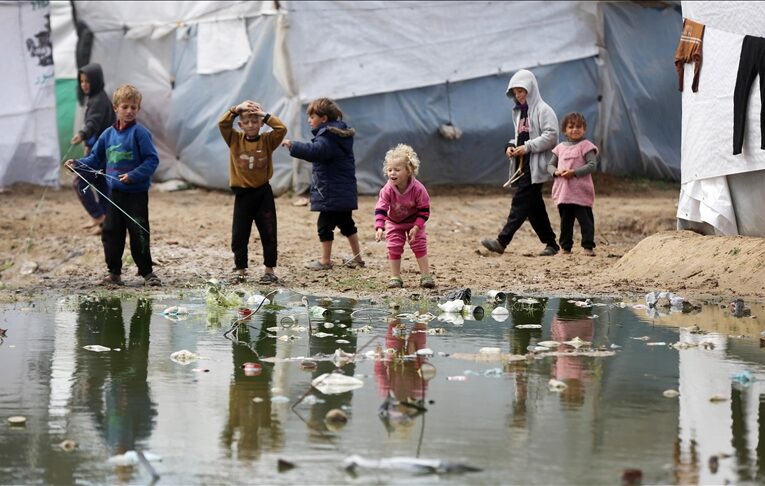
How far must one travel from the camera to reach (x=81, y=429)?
226 inches

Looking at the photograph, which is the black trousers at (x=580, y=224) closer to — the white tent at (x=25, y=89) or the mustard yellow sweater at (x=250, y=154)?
the mustard yellow sweater at (x=250, y=154)

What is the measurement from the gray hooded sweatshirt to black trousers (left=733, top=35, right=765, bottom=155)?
2.04 meters

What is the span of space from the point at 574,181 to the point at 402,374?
606 cm

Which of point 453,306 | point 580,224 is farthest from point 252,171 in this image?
point 580,224

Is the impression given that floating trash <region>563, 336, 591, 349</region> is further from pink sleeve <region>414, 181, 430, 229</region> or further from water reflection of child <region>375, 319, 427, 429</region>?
pink sleeve <region>414, 181, 430, 229</region>

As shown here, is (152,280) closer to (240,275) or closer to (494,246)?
(240,275)

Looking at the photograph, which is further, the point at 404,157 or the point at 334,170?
the point at 334,170

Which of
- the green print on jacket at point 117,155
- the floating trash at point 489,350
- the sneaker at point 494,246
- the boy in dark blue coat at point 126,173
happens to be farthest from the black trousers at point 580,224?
the floating trash at point 489,350

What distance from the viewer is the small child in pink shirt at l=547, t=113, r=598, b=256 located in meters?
12.4

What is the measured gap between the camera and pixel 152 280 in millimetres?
10875

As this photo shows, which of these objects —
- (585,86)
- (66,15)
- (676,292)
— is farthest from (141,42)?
(676,292)

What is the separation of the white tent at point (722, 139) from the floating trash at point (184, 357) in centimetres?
546

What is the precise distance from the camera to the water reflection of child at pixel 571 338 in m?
6.42

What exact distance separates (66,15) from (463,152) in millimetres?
6479
